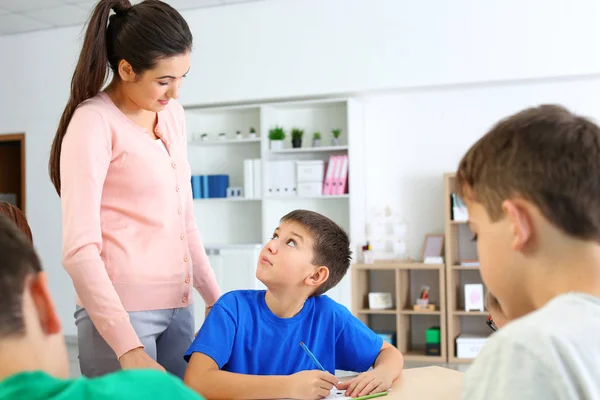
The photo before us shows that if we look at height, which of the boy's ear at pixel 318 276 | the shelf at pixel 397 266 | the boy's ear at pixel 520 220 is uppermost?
the boy's ear at pixel 520 220

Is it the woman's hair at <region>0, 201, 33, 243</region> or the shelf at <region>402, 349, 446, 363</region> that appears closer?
the woman's hair at <region>0, 201, 33, 243</region>

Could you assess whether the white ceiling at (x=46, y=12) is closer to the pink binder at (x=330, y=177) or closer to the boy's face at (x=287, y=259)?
the pink binder at (x=330, y=177)

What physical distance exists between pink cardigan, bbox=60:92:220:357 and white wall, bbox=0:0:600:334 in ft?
13.3

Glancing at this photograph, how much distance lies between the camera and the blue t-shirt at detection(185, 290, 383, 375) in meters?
1.86

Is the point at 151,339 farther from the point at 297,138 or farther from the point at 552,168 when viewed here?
the point at 297,138

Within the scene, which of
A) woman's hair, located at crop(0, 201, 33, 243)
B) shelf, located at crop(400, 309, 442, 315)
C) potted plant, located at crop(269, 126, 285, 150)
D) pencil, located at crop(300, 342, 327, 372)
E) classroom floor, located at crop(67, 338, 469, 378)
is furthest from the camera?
potted plant, located at crop(269, 126, 285, 150)

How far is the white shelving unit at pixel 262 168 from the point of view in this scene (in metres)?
5.86

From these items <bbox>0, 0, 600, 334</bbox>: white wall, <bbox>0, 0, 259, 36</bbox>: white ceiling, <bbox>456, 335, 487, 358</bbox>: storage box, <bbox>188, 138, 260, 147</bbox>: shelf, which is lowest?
<bbox>456, 335, 487, 358</bbox>: storage box

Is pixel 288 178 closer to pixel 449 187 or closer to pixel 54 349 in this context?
pixel 449 187

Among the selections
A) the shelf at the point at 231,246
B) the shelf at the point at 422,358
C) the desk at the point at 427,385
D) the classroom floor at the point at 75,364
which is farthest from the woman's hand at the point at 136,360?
the shelf at the point at 231,246

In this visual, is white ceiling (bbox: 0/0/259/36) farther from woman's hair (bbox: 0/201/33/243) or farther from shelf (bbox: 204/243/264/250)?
woman's hair (bbox: 0/201/33/243)

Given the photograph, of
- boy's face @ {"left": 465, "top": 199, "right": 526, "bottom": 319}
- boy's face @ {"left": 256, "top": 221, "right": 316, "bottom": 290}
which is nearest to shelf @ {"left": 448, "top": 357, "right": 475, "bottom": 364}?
boy's face @ {"left": 256, "top": 221, "right": 316, "bottom": 290}

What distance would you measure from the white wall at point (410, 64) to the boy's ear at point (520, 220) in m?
4.87

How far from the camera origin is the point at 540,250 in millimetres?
850
